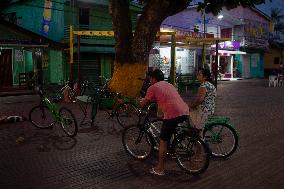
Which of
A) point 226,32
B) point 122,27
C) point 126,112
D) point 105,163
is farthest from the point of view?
point 226,32

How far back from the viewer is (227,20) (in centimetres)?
4062

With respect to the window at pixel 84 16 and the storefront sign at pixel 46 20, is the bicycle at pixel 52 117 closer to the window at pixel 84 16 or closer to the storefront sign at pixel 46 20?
the storefront sign at pixel 46 20

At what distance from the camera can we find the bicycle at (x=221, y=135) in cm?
730

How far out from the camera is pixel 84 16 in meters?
26.7

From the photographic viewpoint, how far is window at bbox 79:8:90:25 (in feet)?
86.9

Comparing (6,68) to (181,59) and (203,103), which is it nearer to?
(181,59)

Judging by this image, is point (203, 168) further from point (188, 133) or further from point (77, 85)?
point (77, 85)

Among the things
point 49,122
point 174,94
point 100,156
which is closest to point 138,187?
point 174,94

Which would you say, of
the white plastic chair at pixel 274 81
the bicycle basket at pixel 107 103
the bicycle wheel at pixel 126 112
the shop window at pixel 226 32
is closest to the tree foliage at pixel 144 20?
the bicycle basket at pixel 107 103

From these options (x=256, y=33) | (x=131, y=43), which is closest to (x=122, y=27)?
(x=131, y=43)

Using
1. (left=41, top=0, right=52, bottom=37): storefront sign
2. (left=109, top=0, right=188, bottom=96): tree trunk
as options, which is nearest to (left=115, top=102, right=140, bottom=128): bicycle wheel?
(left=109, top=0, right=188, bottom=96): tree trunk

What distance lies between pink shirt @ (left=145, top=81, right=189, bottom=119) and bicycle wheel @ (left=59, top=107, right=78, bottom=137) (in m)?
3.79

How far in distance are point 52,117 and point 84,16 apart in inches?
690

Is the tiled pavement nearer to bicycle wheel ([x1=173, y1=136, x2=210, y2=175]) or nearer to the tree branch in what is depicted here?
bicycle wheel ([x1=173, y1=136, x2=210, y2=175])
